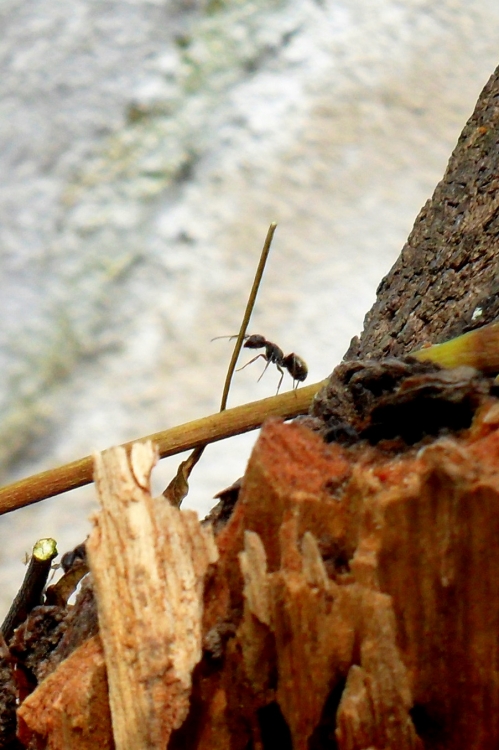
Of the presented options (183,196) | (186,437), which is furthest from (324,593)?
(183,196)

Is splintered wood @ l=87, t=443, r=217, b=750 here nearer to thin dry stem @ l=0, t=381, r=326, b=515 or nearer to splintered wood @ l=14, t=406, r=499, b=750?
splintered wood @ l=14, t=406, r=499, b=750

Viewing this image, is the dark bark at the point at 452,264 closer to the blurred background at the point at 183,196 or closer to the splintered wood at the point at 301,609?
the splintered wood at the point at 301,609

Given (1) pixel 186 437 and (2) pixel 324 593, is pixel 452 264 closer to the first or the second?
(1) pixel 186 437

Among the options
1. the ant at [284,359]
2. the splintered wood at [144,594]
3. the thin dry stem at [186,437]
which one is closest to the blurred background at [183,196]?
the ant at [284,359]

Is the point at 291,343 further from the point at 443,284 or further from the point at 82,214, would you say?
the point at 443,284

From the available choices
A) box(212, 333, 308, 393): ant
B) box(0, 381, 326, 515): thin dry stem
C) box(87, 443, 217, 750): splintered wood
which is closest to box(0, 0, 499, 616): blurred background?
box(212, 333, 308, 393): ant

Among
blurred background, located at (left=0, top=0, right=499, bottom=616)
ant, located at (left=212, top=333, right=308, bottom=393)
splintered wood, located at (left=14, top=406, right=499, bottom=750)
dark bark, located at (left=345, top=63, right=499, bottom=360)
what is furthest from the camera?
blurred background, located at (left=0, top=0, right=499, bottom=616)
